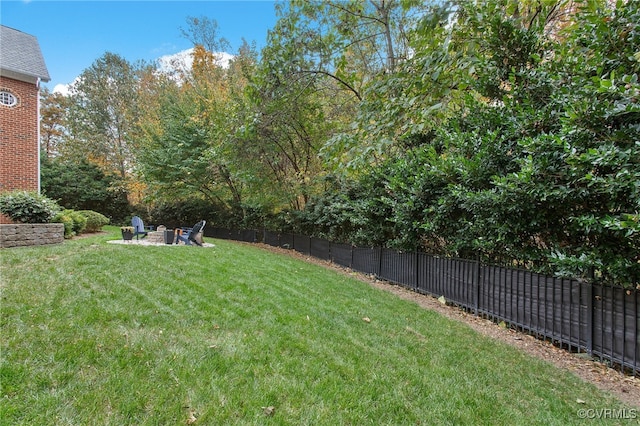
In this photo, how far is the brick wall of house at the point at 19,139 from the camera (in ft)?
31.7

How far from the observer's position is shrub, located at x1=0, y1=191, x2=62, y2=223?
7.10 m

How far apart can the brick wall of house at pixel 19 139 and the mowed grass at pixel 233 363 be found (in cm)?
703

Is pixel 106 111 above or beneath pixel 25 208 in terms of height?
above

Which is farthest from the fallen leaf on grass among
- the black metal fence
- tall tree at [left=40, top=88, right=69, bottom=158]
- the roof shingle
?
tall tree at [left=40, top=88, right=69, bottom=158]

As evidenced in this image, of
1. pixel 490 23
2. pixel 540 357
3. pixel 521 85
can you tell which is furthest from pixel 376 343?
pixel 490 23

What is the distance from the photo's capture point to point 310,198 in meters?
12.4

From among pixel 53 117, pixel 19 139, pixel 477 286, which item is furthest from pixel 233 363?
pixel 53 117

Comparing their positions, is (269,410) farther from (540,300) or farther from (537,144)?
(540,300)

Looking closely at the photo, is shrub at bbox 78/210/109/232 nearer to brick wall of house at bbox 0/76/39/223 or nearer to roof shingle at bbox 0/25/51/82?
brick wall of house at bbox 0/76/39/223

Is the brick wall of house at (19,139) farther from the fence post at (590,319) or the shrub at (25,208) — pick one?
the fence post at (590,319)

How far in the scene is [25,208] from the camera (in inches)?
284

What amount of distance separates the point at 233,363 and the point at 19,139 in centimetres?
1194

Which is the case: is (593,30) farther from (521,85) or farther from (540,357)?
(540,357)

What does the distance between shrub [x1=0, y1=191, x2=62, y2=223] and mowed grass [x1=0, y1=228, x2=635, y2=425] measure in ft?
10.4
